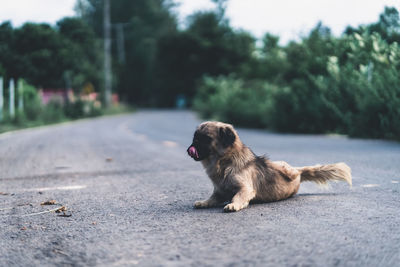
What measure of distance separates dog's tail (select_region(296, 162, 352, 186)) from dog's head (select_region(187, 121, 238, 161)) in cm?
107

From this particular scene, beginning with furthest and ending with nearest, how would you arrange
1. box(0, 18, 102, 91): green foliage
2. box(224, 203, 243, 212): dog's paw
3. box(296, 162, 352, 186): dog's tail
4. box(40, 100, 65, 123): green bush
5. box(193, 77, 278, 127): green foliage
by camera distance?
box(40, 100, 65, 123): green bush → box(193, 77, 278, 127): green foliage → box(0, 18, 102, 91): green foliage → box(296, 162, 352, 186): dog's tail → box(224, 203, 243, 212): dog's paw

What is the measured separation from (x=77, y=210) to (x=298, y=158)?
527 cm

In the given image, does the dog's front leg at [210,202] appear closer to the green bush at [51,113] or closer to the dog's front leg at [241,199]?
the dog's front leg at [241,199]

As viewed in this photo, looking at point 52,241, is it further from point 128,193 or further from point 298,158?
point 298,158

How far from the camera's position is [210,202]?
4.82 m

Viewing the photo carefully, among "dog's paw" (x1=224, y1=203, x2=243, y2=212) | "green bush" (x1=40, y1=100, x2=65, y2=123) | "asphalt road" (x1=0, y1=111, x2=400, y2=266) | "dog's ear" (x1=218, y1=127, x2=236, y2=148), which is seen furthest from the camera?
"green bush" (x1=40, y1=100, x2=65, y2=123)

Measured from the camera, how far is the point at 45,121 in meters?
27.6

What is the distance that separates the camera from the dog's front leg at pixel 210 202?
15.7 feet

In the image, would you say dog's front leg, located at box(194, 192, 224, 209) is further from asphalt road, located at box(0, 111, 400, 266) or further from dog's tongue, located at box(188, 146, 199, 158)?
dog's tongue, located at box(188, 146, 199, 158)

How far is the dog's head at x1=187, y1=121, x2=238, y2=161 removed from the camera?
15.8ft

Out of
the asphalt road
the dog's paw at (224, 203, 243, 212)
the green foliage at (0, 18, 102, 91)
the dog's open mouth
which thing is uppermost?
the green foliage at (0, 18, 102, 91)

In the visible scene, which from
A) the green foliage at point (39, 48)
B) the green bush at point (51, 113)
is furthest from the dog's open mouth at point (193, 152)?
the green bush at point (51, 113)

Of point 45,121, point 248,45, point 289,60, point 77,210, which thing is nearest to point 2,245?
point 77,210

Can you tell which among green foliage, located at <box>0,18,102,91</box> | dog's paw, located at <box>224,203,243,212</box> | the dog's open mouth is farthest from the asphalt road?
green foliage, located at <box>0,18,102,91</box>
